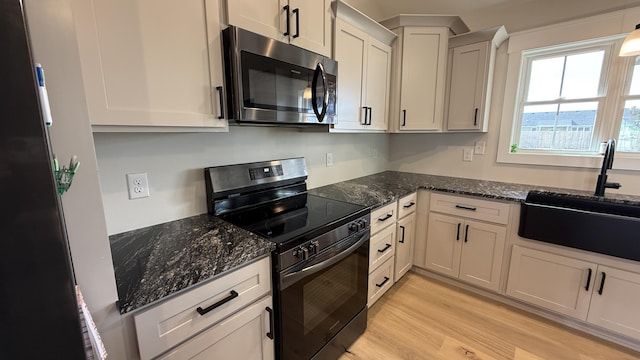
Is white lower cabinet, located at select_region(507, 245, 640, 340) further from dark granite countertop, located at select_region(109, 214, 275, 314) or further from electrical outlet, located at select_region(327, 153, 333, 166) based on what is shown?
dark granite countertop, located at select_region(109, 214, 275, 314)

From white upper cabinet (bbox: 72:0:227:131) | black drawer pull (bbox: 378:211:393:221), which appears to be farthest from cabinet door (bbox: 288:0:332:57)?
black drawer pull (bbox: 378:211:393:221)

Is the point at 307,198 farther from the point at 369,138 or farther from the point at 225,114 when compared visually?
the point at 369,138

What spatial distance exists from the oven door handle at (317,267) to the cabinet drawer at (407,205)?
1.96 feet

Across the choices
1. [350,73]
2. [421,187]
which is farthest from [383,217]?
[350,73]

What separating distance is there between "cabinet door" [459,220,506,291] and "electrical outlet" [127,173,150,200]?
7.35ft

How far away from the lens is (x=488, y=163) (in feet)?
8.13

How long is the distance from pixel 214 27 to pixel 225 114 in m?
0.37

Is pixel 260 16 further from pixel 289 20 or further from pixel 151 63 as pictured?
pixel 151 63

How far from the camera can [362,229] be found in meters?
1.58

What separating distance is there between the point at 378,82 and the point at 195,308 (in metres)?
2.10

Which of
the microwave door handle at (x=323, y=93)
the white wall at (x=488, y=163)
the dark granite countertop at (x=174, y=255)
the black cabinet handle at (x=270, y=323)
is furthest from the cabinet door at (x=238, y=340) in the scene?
the white wall at (x=488, y=163)

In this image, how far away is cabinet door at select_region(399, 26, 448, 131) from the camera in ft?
7.48

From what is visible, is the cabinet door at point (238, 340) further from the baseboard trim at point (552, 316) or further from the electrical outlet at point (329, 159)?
the baseboard trim at point (552, 316)

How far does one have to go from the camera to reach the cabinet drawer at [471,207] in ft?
6.49
